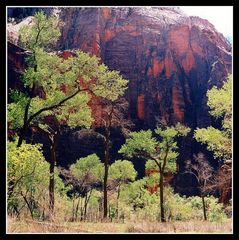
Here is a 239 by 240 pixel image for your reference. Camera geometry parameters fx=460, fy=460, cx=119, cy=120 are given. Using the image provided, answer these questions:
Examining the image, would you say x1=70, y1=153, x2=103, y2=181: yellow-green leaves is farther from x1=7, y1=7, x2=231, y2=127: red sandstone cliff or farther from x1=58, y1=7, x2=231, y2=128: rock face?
x1=7, y1=7, x2=231, y2=127: red sandstone cliff

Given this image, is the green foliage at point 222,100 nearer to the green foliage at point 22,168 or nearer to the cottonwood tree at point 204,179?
the cottonwood tree at point 204,179

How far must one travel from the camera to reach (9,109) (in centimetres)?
1555

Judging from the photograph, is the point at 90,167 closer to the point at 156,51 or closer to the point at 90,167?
the point at 90,167

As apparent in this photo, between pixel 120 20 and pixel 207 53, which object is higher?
pixel 120 20

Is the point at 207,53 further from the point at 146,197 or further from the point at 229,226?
the point at 229,226

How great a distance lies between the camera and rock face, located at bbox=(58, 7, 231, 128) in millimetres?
55000

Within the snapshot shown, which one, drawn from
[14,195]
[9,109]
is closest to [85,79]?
[9,109]

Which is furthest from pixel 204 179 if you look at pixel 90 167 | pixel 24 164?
pixel 24 164

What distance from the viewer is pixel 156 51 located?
5781 cm

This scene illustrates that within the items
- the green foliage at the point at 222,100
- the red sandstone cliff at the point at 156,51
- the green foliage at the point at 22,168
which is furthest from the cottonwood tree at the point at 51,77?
the red sandstone cliff at the point at 156,51

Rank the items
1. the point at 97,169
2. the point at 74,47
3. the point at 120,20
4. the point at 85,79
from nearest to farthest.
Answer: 1. the point at 85,79
2. the point at 97,169
3. the point at 74,47
4. the point at 120,20

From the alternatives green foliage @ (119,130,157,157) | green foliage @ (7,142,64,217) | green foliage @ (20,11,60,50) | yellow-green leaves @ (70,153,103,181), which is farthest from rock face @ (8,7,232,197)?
green foliage @ (7,142,64,217)
